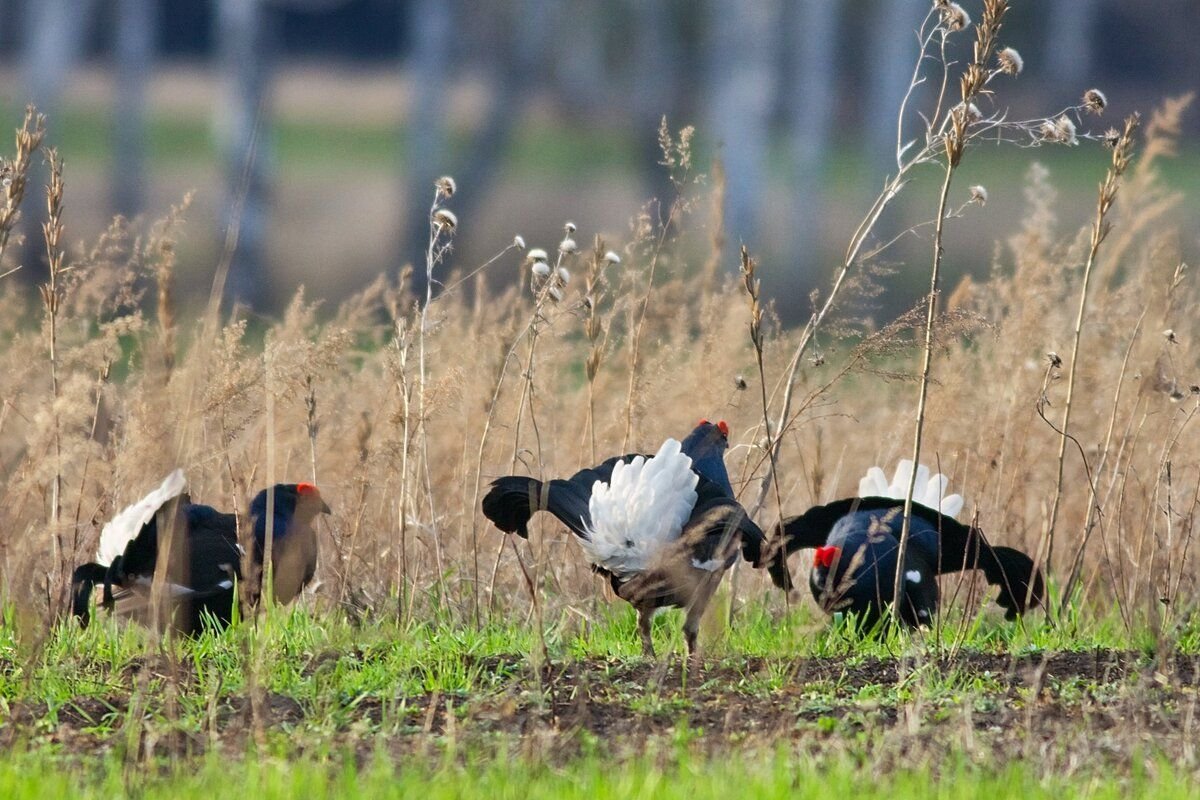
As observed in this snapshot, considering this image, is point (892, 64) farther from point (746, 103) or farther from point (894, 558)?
point (894, 558)

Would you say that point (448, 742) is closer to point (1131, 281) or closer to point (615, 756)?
point (615, 756)

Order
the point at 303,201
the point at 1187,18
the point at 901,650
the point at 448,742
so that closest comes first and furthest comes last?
the point at 448,742 → the point at 901,650 → the point at 303,201 → the point at 1187,18

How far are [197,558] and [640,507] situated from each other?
150 cm

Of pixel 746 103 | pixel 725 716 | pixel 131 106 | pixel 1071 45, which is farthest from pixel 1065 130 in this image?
pixel 1071 45

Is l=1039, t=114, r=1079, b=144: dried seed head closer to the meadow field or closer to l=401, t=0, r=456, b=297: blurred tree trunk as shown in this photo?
the meadow field

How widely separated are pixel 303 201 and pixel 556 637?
24098 mm

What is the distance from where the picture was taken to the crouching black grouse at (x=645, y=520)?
14.6ft

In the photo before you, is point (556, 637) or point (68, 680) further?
point (556, 637)

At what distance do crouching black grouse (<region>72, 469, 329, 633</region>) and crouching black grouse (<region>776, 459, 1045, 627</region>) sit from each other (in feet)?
5.23

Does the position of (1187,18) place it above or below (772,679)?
above

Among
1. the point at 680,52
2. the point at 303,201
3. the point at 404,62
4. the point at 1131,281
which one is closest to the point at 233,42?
the point at 303,201

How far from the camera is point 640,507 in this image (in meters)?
4.47

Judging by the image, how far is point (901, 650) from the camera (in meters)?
4.30

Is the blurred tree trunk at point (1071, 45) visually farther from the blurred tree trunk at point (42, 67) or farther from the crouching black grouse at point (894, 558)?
the crouching black grouse at point (894, 558)
